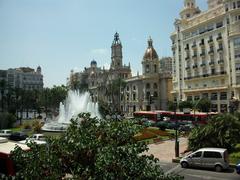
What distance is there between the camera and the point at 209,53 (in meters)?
70.2

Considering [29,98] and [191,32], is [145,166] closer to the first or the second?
[191,32]

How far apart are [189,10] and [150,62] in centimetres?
2162

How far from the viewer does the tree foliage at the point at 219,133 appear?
84.6 ft

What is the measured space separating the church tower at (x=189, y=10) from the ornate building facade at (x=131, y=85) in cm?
1905

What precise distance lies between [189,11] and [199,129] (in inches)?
2319

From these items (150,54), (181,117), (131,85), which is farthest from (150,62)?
(181,117)

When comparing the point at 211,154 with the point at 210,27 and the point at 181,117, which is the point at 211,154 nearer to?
the point at 181,117

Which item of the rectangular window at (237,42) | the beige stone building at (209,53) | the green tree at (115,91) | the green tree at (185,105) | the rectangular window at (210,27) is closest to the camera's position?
the rectangular window at (237,42)

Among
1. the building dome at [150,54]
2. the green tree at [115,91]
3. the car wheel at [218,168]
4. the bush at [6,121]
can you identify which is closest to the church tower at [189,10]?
the building dome at [150,54]

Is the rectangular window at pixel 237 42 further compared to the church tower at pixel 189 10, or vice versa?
the church tower at pixel 189 10

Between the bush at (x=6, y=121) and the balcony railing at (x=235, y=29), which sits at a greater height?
the balcony railing at (x=235, y=29)

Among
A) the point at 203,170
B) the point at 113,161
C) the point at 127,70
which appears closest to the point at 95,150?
the point at 113,161

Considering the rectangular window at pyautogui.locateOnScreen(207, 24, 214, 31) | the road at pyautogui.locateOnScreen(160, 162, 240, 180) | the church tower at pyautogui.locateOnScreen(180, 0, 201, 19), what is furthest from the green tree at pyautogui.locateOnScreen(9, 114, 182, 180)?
the church tower at pyautogui.locateOnScreen(180, 0, 201, 19)

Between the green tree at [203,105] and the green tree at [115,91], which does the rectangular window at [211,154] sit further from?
the green tree at [115,91]
